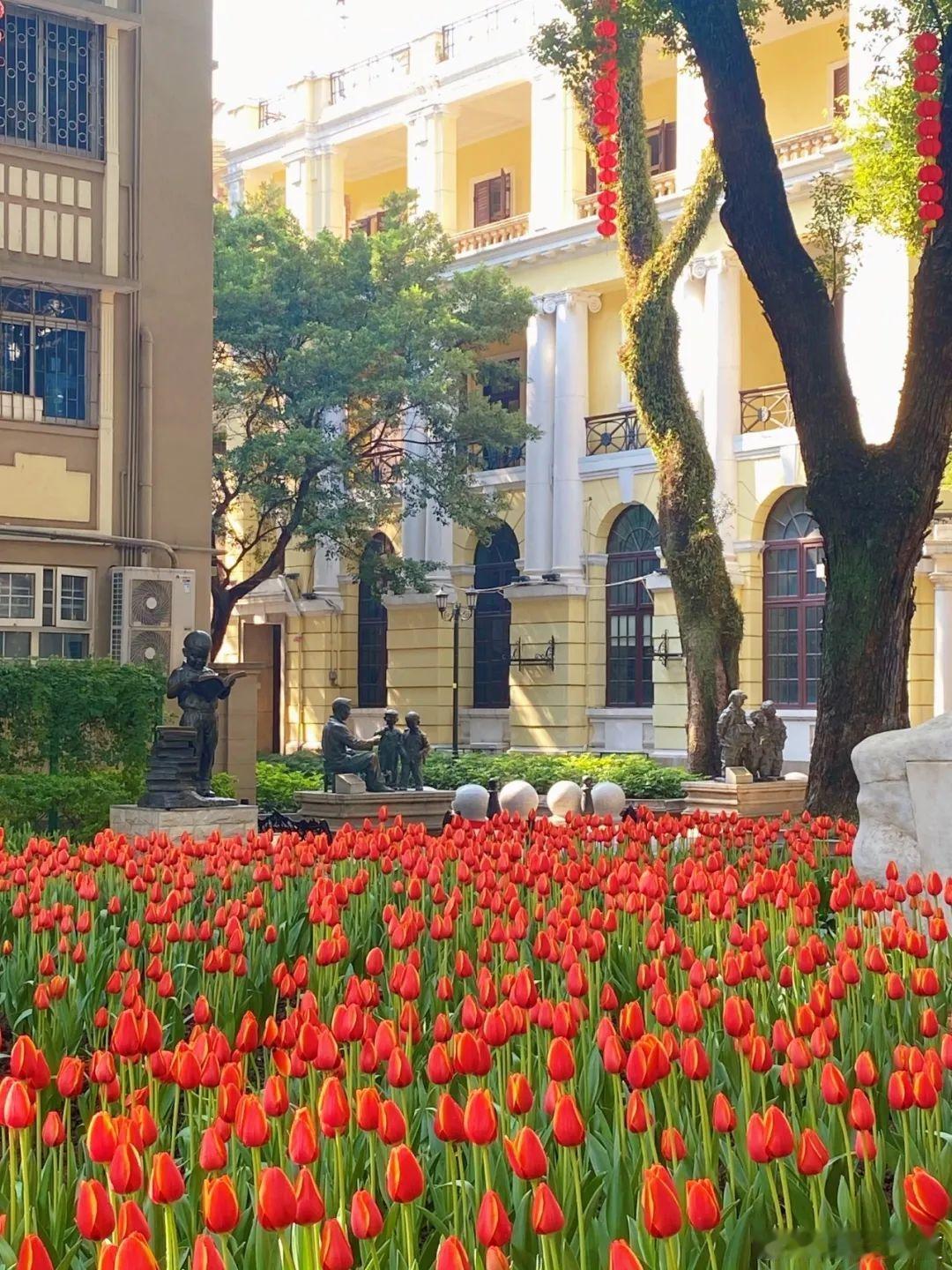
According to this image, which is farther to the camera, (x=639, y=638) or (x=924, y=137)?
(x=639, y=638)

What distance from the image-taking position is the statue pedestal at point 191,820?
13.1 m

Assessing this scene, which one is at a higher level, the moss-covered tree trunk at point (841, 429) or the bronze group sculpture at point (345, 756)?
the moss-covered tree trunk at point (841, 429)

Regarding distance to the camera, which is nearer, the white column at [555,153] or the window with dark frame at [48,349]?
the window with dark frame at [48,349]

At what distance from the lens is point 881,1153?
3.86 metres

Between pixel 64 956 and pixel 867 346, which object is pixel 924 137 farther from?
pixel 867 346

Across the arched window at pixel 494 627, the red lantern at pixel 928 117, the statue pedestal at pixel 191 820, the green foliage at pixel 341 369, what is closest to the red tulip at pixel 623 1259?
the statue pedestal at pixel 191 820

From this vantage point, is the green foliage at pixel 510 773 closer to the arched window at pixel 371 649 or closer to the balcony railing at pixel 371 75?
the arched window at pixel 371 649

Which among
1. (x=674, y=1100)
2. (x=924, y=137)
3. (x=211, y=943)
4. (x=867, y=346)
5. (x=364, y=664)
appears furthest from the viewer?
(x=364, y=664)

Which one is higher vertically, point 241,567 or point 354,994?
point 241,567

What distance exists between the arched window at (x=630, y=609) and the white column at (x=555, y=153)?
6594 millimetres

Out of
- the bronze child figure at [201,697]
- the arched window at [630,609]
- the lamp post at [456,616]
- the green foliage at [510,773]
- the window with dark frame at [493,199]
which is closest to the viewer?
the bronze child figure at [201,697]

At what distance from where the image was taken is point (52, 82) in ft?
66.9

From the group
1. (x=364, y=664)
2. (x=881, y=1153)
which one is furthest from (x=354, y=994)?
(x=364, y=664)

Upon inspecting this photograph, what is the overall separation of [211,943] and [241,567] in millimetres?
36633
